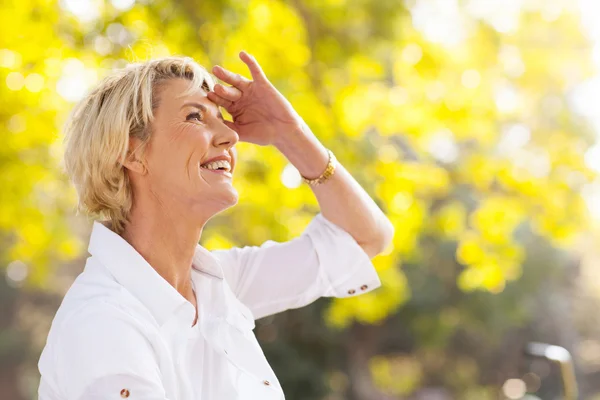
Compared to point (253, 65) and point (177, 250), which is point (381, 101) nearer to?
point (253, 65)

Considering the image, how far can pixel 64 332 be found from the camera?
3.48 feet

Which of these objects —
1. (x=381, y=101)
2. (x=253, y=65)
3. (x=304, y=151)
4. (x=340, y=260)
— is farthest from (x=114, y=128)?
(x=381, y=101)

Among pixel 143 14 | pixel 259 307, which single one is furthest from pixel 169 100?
pixel 143 14

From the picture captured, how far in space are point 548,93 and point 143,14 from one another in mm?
2539

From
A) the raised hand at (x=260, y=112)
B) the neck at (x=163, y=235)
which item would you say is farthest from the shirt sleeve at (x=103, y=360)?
the raised hand at (x=260, y=112)

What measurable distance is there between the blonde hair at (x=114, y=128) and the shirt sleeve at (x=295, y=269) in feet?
1.02

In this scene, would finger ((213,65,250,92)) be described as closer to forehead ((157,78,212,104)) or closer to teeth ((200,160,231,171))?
forehead ((157,78,212,104))

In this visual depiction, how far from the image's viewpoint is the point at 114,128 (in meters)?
1.30

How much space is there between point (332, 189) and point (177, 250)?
16.4 inches

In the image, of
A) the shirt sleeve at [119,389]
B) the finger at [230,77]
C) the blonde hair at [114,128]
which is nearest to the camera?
the shirt sleeve at [119,389]

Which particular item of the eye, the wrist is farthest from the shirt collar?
the wrist

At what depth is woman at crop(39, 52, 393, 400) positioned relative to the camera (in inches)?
42.4

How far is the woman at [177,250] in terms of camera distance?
108cm

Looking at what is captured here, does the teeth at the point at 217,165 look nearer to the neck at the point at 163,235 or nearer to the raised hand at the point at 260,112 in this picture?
the neck at the point at 163,235
